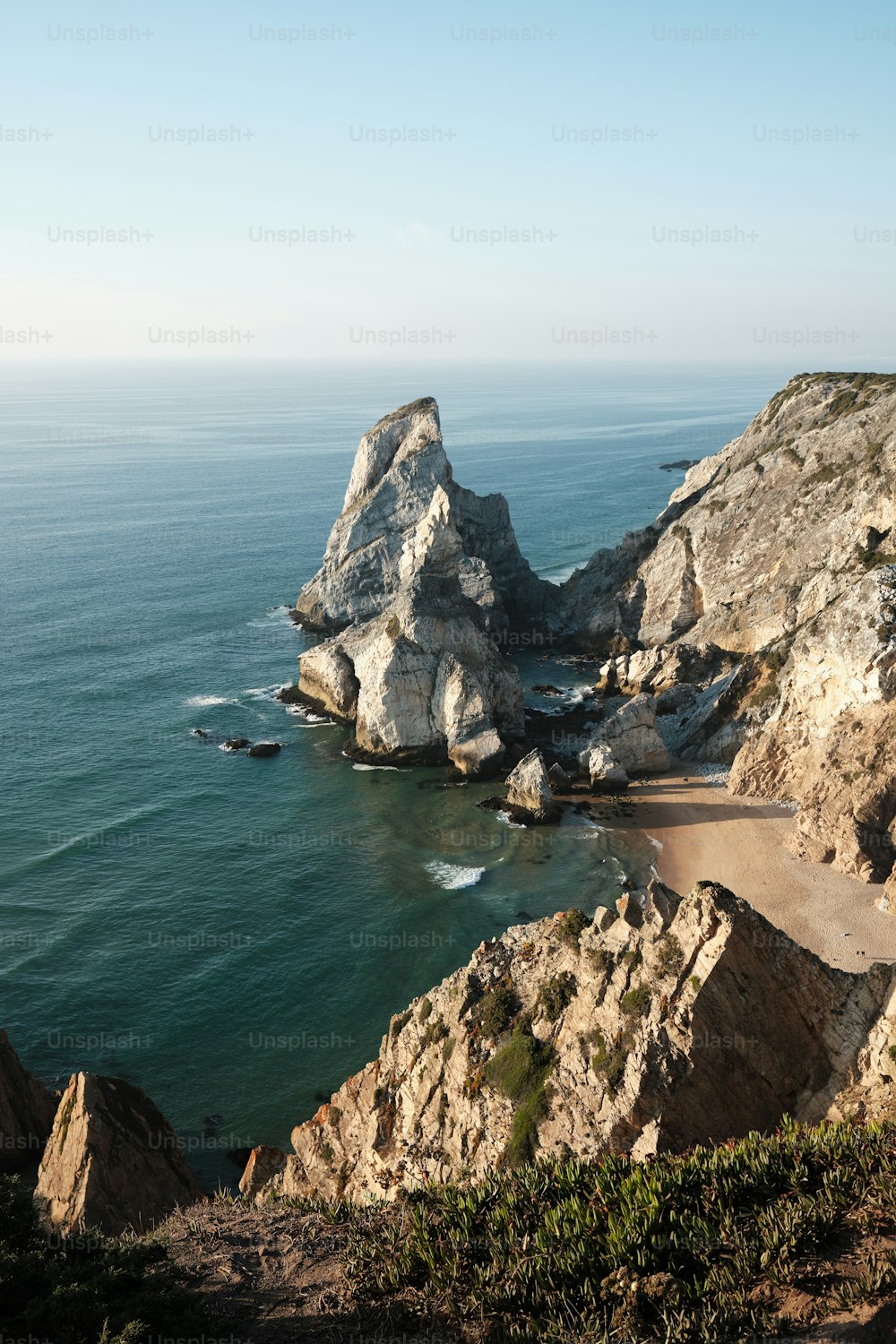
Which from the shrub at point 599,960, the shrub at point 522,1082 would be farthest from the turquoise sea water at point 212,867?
the shrub at point 599,960

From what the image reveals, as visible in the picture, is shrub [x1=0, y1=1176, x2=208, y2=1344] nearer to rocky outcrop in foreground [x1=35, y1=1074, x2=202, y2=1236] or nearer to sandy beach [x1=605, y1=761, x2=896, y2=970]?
rocky outcrop in foreground [x1=35, y1=1074, x2=202, y2=1236]

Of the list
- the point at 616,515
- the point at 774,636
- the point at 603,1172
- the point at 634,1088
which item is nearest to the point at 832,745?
the point at 774,636

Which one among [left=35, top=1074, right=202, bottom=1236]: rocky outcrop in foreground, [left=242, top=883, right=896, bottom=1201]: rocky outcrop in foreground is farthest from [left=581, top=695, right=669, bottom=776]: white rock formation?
[left=35, top=1074, right=202, bottom=1236]: rocky outcrop in foreground

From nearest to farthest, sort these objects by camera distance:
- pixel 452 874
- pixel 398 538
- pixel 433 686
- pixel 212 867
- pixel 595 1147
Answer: pixel 595 1147, pixel 212 867, pixel 452 874, pixel 433 686, pixel 398 538

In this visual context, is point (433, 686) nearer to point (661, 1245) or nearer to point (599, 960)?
point (599, 960)

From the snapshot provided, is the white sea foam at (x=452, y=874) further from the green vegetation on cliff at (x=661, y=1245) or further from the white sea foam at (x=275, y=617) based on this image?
the white sea foam at (x=275, y=617)

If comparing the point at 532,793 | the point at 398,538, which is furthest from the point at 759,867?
the point at 398,538
